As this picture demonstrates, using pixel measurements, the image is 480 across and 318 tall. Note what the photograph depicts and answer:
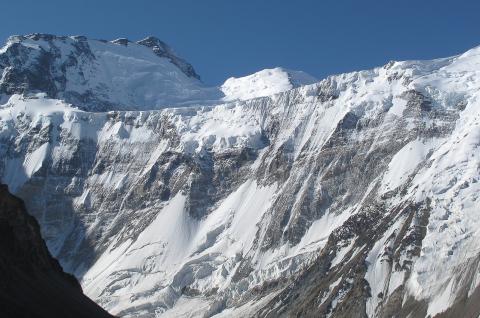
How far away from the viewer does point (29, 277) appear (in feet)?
347

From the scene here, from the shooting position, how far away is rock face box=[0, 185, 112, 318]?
93119mm

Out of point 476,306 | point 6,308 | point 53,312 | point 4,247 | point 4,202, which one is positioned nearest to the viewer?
point 6,308

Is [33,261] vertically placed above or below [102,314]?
above

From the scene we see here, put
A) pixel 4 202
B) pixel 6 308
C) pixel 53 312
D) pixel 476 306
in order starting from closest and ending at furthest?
pixel 6 308 → pixel 53 312 → pixel 4 202 → pixel 476 306

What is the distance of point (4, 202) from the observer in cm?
12069

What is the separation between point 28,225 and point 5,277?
1040 inches

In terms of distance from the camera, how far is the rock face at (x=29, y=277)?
93119 mm

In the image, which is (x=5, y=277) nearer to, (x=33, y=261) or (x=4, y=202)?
(x=33, y=261)

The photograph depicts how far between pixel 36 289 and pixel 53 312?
6976 millimetres

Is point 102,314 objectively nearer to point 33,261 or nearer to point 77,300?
point 77,300

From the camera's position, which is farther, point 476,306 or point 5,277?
point 476,306

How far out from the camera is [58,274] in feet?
404

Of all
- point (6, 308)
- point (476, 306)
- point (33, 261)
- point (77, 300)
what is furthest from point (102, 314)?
point (476, 306)

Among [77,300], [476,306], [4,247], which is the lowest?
[476,306]
